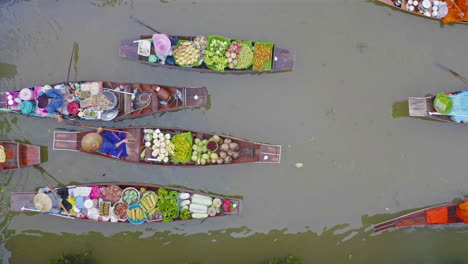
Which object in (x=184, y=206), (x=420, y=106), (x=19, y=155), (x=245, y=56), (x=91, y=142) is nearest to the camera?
(x=91, y=142)

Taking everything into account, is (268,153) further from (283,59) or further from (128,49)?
(128,49)

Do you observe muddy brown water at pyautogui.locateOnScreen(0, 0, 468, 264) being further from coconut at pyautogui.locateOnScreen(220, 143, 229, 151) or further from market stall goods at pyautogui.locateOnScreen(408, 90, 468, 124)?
coconut at pyautogui.locateOnScreen(220, 143, 229, 151)

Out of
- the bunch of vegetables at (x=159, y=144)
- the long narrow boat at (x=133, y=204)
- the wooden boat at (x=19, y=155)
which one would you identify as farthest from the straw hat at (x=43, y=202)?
the bunch of vegetables at (x=159, y=144)

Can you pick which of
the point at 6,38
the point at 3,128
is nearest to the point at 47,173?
the point at 3,128

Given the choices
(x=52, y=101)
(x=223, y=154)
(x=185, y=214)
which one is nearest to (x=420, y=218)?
(x=223, y=154)

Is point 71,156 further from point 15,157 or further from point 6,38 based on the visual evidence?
point 6,38

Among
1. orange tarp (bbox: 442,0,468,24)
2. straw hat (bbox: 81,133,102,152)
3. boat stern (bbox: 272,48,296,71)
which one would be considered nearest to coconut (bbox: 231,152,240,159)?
boat stern (bbox: 272,48,296,71)

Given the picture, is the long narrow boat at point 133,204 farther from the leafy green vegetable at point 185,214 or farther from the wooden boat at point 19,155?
the wooden boat at point 19,155
